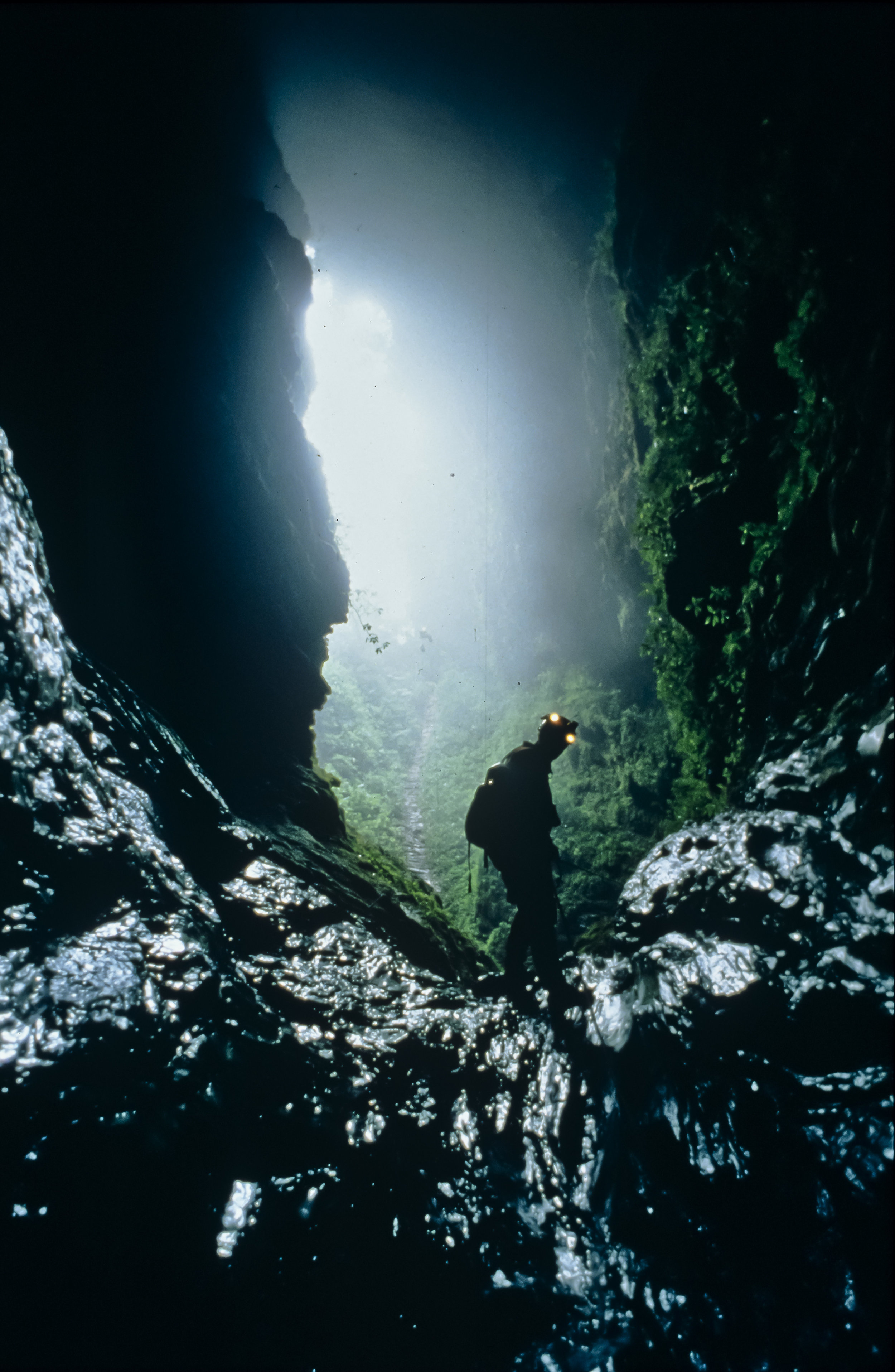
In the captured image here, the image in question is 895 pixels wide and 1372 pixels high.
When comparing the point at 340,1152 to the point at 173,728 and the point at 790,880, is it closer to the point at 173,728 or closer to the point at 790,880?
the point at 790,880

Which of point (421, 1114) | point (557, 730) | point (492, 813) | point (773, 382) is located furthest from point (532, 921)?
point (773, 382)

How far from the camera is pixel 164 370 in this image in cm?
715

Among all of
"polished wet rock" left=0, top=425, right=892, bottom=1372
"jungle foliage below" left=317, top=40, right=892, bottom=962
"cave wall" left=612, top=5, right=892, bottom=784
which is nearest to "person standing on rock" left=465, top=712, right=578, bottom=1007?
"jungle foliage below" left=317, top=40, right=892, bottom=962

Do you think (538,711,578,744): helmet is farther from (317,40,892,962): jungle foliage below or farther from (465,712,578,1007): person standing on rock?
(317,40,892,962): jungle foliage below

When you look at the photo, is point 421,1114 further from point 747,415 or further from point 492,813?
point 747,415

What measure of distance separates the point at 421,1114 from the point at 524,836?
248 centimetres

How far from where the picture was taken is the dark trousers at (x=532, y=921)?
4.57 m

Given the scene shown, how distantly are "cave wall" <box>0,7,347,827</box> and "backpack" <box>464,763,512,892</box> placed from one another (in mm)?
3340

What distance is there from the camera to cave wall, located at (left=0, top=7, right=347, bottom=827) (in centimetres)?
534

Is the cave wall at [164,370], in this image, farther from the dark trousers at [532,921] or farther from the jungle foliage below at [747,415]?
the jungle foliage below at [747,415]

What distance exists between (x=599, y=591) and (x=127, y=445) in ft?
42.8

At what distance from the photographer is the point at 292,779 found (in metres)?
8.21

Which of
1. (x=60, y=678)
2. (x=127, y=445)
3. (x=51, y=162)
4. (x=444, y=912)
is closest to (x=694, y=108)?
(x=51, y=162)

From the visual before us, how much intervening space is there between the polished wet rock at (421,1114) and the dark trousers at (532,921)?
2.67 feet
